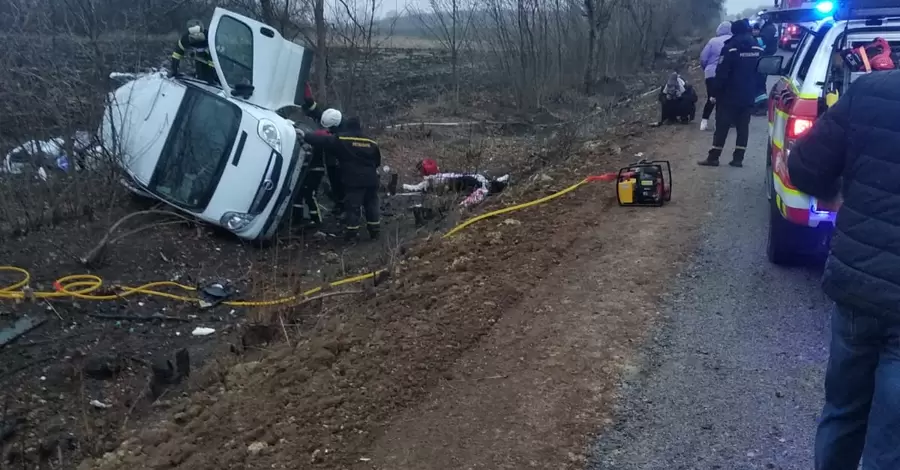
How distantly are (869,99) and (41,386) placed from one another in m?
5.29

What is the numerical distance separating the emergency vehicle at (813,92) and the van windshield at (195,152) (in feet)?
17.6

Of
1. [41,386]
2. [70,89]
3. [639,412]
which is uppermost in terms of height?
[70,89]

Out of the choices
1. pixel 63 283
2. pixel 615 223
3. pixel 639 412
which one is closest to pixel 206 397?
pixel 639 412

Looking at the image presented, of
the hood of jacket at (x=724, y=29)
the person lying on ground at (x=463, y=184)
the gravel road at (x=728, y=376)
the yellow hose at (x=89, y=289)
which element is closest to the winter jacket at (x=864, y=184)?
the gravel road at (x=728, y=376)

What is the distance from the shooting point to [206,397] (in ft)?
14.2

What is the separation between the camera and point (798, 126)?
5.10m

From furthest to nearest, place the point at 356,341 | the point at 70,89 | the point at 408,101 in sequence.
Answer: the point at 408,101
the point at 70,89
the point at 356,341

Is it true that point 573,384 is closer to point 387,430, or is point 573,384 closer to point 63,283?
point 387,430

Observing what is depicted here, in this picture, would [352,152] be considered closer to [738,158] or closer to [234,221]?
[234,221]

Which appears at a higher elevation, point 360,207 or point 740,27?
point 740,27

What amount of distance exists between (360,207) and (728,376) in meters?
5.48

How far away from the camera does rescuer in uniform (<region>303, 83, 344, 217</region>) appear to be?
8.93 metres

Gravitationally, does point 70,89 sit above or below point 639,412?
above

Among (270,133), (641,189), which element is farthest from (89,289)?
(641,189)
